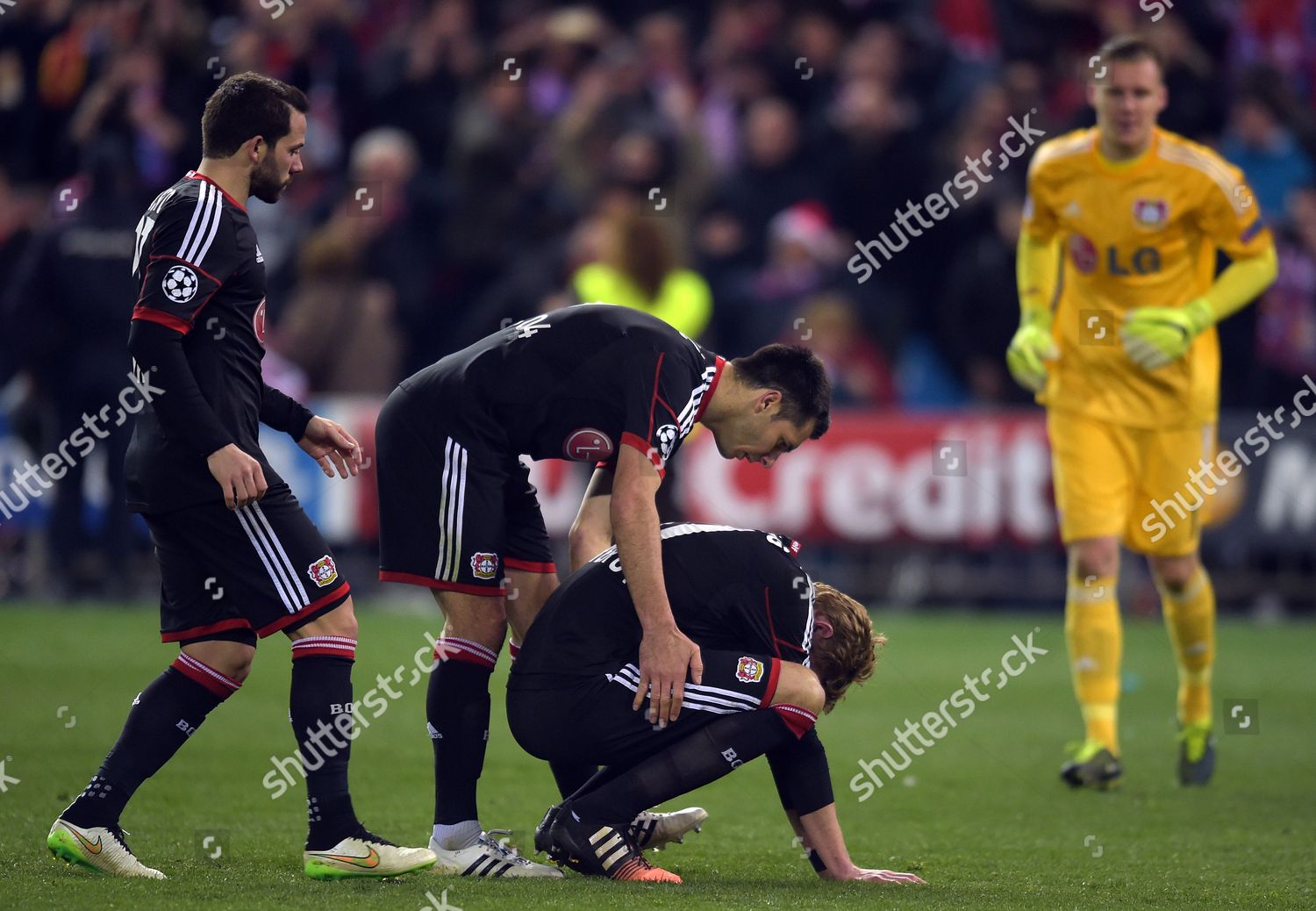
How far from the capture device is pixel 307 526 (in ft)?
15.2

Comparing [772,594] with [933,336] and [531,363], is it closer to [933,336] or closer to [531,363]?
[531,363]

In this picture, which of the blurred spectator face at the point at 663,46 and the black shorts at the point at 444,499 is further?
the blurred spectator face at the point at 663,46

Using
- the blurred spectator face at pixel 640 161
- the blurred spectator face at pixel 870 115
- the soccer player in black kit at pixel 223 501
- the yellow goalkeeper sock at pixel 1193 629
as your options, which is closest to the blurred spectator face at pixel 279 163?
the soccer player in black kit at pixel 223 501

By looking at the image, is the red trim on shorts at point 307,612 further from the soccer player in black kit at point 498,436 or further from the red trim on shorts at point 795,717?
the red trim on shorts at point 795,717

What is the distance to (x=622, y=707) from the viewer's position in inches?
185

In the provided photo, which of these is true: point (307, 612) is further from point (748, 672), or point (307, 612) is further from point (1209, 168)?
point (1209, 168)

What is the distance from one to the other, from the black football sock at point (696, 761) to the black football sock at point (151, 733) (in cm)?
108

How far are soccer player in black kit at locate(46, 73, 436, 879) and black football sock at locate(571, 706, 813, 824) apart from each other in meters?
0.53

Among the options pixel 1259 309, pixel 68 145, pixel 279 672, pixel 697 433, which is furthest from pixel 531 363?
pixel 1259 309

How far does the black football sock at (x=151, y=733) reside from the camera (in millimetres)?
4605

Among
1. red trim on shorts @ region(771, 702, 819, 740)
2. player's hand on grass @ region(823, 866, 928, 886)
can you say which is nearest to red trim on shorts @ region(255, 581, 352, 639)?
red trim on shorts @ region(771, 702, 819, 740)

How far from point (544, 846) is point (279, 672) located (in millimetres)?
4663

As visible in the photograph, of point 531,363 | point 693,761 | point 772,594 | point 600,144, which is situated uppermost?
point 600,144

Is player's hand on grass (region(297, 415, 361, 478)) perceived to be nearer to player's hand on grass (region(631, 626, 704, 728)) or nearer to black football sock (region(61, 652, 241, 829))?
black football sock (region(61, 652, 241, 829))
